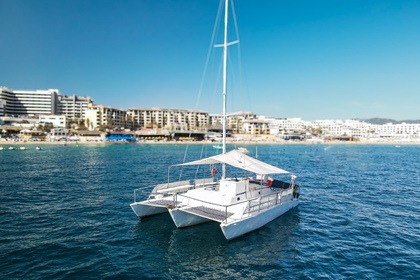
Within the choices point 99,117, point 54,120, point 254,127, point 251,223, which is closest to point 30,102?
point 54,120

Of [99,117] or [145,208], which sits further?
[99,117]

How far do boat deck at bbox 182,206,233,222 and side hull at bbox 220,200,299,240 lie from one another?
28.7 inches

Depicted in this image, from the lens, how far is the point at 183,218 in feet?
55.9

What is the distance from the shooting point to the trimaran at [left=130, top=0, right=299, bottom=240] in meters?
16.1

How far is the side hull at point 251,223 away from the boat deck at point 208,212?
2.39 feet

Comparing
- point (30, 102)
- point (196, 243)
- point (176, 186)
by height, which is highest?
point (30, 102)

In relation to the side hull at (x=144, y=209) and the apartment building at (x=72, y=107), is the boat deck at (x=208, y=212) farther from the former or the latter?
the apartment building at (x=72, y=107)

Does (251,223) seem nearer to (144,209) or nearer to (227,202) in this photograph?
(227,202)

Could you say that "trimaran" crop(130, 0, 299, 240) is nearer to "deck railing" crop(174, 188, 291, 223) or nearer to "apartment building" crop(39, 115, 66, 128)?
"deck railing" crop(174, 188, 291, 223)

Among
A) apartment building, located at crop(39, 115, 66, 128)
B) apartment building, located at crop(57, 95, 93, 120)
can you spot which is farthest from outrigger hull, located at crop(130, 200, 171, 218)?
apartment building, located at crop(57, 95, 93, 120)

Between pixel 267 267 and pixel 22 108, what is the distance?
186m

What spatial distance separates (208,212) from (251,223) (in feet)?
8.99

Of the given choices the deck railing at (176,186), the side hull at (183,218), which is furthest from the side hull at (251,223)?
the deck railing at (176,186)

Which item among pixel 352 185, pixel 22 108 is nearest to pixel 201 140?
pixel 22 108
